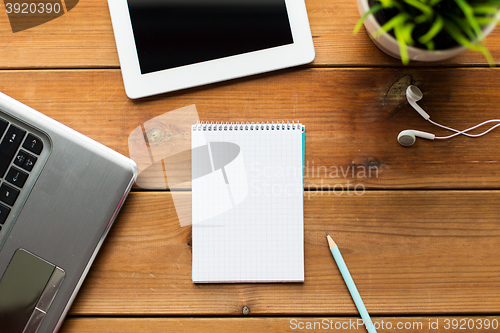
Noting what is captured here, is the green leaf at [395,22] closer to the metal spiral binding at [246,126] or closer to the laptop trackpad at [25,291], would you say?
the metal spiral binding at [246,126]

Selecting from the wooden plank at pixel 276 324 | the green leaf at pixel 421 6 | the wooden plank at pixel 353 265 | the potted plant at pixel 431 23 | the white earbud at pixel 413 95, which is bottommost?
the wooden plank at pixel 276 324

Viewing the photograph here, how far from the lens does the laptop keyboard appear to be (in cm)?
48

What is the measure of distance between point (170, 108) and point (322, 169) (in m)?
0.27

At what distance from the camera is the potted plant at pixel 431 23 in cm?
38

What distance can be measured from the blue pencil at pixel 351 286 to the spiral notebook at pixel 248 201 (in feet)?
0.18

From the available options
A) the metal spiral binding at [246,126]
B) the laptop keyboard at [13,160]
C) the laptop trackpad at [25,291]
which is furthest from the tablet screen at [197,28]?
the laptop trackpad at [25,291]

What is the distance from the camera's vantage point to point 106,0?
551mm

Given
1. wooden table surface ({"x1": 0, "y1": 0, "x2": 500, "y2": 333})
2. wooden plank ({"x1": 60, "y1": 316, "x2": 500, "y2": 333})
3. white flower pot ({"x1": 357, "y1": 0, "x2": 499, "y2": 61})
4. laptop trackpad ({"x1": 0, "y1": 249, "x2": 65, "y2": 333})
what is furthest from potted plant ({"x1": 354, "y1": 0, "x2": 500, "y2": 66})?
laptop trackpad ({"x1": 0, "y1": 249, "x2": 65, "y2": 333})

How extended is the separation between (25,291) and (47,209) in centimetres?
12

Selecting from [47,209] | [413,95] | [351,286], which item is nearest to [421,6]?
[413,95]

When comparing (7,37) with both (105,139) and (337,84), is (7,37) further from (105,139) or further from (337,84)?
(337,84)

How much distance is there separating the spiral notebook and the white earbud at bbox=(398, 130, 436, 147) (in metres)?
0.16

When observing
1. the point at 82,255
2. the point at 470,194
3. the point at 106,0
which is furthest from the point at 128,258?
the point at 470,194

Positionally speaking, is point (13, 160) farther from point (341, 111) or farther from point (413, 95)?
point (413, 95)
